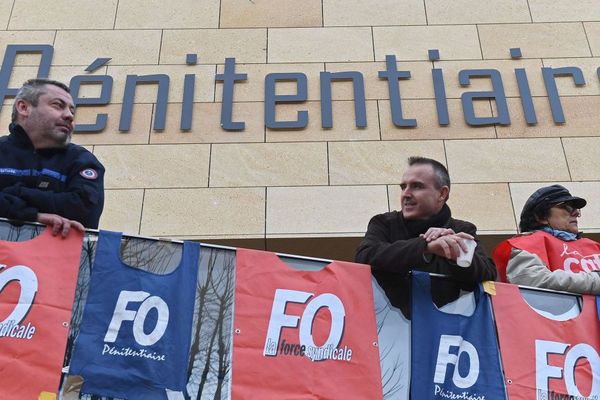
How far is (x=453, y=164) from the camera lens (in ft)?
26.3

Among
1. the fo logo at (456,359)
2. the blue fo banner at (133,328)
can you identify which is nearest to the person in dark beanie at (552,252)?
the fo logo at (456,359)

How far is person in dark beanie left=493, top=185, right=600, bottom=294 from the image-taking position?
16.5 feet

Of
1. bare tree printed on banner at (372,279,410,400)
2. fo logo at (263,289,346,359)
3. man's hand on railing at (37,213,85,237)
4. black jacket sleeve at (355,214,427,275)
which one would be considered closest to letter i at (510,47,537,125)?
black jacket sleeve at (355,214,427,275)

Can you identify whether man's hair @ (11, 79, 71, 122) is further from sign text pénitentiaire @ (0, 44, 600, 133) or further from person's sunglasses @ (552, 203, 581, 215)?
person's sunglasses @ (552, 203, 581, 215)

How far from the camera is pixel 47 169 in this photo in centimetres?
485

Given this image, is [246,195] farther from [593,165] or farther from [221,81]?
[593,165]

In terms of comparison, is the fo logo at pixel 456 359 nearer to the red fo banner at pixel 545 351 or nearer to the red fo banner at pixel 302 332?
the red fo banner at pixel 545 351

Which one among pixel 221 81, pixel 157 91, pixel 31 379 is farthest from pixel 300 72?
pixel 31 379

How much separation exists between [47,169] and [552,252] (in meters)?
3.20

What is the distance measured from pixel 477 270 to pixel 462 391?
717 millimetres

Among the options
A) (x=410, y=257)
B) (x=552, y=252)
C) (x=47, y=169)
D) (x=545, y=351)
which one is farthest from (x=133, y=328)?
(x=552, y=252)

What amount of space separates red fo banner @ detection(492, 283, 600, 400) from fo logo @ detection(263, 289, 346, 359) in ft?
3.18

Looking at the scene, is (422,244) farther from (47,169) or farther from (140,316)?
(47,169)

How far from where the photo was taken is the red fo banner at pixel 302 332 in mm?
4410
